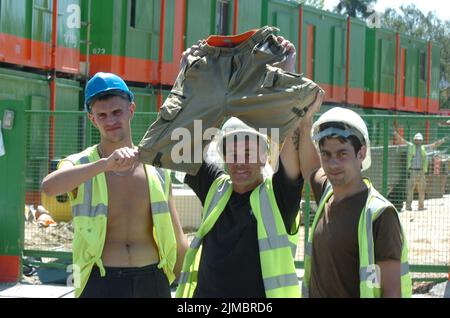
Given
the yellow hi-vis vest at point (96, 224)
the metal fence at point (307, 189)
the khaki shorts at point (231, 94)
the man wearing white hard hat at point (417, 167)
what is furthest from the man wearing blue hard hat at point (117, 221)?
the man wearing white hard hat at point (417, 167)

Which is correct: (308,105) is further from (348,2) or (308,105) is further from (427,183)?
(348,2)

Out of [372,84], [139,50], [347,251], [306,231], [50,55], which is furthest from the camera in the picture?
[372,84]

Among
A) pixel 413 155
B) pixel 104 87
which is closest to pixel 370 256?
pixel 104 87

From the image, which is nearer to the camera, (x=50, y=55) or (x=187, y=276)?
(x=187, y=276)

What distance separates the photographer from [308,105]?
3.10 metres

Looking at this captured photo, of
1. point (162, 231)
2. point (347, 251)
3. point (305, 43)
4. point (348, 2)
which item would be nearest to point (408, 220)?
point (162, 231)

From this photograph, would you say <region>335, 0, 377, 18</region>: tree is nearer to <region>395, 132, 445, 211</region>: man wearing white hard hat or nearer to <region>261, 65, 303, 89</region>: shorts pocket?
Result: <region>395, 132, 445, 211</region>: man wearing white hard hat

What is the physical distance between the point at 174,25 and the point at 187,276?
11.7 metres

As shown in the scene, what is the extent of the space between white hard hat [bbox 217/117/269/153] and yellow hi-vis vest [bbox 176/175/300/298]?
0.67ft

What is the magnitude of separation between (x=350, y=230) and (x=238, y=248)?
0.50m

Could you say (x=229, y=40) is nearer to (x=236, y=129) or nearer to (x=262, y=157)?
(x=236, y=129)

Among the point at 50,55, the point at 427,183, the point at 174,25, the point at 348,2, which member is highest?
the point at 348,2

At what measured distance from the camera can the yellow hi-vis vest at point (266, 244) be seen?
303 centimetres

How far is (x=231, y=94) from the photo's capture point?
10.6 ft
